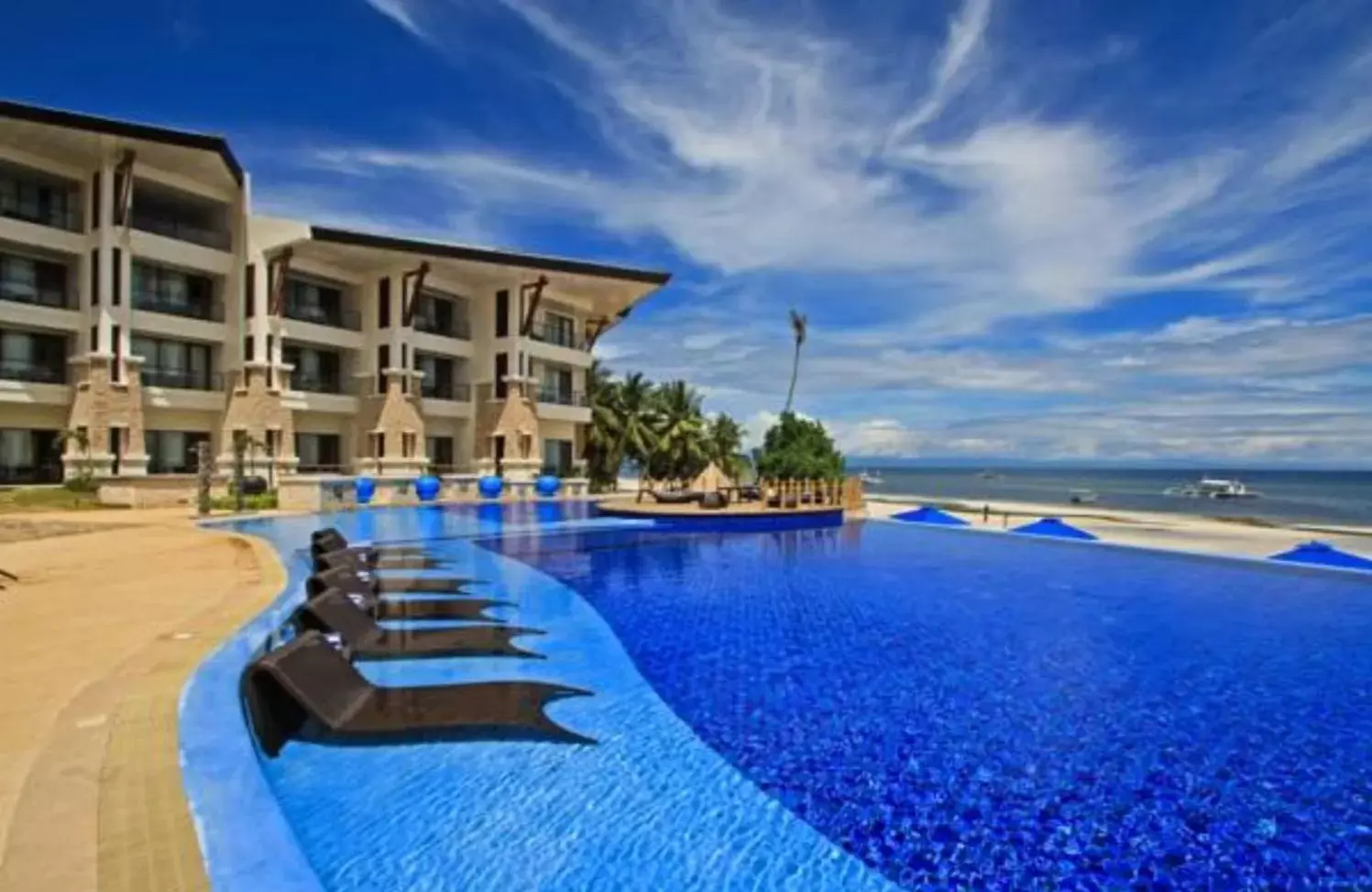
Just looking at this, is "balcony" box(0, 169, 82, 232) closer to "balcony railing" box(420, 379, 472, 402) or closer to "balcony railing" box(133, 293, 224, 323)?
"balcony railing" box(133, 293, 224, 323)

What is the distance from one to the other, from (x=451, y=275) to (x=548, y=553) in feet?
71.4

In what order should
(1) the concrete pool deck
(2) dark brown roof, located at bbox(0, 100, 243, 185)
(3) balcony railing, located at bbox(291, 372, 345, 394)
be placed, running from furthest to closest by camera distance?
(3) balcony railing, located at bbox(291, 372, 345, 394), (2) dark brown roof, located at bbox(0, 100, 243, 185), (1) the concrete pool deck

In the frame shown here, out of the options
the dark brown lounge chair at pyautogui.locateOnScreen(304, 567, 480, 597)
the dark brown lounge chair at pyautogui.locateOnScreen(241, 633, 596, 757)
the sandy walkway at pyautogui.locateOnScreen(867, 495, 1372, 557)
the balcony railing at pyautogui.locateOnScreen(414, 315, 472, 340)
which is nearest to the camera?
the dark brown lounge chair at pyautogui.locateOnScreen(241, 633, 596, 757)

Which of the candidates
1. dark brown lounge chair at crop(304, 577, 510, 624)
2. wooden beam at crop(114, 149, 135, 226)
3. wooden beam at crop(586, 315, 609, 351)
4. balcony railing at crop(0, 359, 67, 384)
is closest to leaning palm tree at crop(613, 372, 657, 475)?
wooden beam at crop(586, 315, 609, 351)

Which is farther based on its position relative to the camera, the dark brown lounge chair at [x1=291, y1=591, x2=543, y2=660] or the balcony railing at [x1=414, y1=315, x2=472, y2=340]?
the balcony railing at [x1=414, y1=315, x2=472, y2=340]

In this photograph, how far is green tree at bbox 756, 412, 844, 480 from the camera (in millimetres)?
27734

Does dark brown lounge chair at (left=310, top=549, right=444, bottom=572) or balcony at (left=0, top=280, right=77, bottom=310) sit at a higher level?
balcony at (left=0, top=280, right=77, bottom=310)

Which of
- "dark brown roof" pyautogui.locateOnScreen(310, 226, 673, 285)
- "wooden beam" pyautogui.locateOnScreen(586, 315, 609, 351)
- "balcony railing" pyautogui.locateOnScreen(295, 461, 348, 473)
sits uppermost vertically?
"dark brown roof" pyautogui.locateOnScreen(310, 226, 673, 285)

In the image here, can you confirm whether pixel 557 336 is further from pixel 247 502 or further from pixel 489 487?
pixel 247 502

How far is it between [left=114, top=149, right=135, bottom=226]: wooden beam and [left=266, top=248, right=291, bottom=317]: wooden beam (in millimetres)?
4875

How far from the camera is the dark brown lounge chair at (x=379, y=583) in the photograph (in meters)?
8.94

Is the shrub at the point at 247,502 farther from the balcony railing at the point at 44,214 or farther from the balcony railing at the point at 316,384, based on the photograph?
the balcony railing at the point at 44,214

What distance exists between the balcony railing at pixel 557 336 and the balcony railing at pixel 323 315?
7.23m

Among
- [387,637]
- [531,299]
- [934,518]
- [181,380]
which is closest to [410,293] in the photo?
[531,299]
